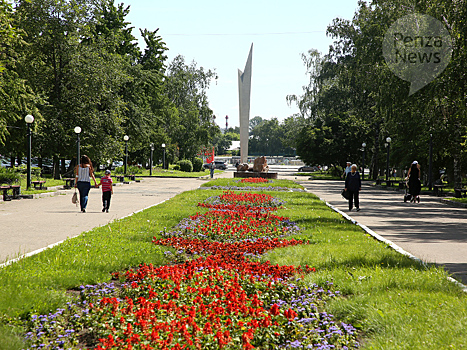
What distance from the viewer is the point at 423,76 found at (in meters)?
24.9

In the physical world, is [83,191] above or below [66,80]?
below

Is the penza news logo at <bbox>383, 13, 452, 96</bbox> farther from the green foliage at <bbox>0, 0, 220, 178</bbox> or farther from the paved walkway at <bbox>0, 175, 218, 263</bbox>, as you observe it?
the green foliage at <bbox>0, 0, 220, 178</bbox>

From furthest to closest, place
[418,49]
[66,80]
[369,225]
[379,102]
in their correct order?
[66,80]
[379,102]
[418,49]
[369,225]

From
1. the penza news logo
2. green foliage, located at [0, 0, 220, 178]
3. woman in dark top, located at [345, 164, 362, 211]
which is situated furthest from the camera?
green foliage, located at [0, 0, 220, 178]

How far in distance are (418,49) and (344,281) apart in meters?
21.3

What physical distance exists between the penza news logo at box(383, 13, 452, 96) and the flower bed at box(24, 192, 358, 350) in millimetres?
18744

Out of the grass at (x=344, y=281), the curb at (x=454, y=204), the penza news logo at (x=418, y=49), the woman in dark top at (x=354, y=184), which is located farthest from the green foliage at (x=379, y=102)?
the grass at (x=344, y=281)

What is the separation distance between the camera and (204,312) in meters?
5.34

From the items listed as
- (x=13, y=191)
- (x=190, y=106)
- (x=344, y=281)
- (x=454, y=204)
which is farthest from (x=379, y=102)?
(x=190, y=106)

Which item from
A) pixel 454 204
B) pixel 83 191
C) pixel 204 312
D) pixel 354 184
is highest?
pixel 354 184

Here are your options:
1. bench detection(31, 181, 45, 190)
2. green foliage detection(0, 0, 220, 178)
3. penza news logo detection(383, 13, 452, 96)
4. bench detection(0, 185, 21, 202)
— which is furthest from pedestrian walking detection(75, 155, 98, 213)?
penza news logo detection(383, 13, 452, 96)

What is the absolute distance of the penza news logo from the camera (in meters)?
23.5

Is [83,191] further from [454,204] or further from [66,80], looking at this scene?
[66,80]

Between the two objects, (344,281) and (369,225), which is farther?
(369,225)
